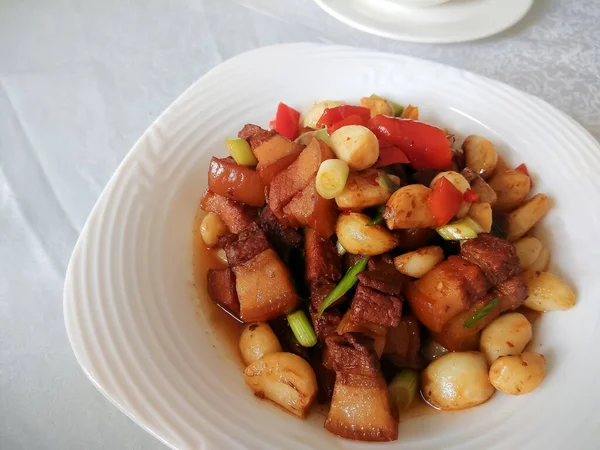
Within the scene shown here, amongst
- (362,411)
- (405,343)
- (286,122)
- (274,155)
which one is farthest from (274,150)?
(362,411)

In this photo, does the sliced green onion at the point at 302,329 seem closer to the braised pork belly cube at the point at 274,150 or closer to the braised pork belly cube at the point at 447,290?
the braised pork belly cube at the point at 447,290

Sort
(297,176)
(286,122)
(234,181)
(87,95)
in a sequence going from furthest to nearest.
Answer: (87,95), (286,122), (234,181), (297,176)

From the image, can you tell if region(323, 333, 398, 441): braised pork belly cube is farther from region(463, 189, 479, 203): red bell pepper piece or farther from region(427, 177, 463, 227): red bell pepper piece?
region(463, 189, 479, 203): red bell pepper piece

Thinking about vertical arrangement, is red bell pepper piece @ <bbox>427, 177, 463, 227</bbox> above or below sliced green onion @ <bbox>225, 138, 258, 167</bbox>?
below

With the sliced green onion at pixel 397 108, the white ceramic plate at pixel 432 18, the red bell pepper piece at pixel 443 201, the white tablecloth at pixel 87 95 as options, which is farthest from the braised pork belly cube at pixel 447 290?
the white ceramic plate at pixel 432 18

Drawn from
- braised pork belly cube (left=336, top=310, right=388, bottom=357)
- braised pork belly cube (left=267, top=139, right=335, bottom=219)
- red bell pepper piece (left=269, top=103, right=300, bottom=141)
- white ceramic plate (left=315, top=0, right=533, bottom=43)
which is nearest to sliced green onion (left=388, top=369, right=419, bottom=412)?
braised pork belly cube (left=336, top=310, right=388, bottom=357)

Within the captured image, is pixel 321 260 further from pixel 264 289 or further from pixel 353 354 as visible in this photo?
pixel 353 354
